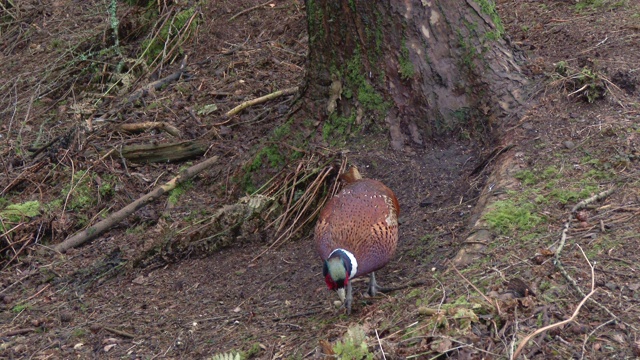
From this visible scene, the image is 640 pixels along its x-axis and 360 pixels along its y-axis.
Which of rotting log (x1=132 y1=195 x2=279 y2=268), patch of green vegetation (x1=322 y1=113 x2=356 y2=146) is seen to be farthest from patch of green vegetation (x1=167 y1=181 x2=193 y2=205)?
patch of green vegetation (x1=322 y1=113 x2=356 y2=146)

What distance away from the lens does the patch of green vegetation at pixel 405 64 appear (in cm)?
584

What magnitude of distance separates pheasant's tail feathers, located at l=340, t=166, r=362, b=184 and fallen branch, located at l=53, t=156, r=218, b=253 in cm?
188

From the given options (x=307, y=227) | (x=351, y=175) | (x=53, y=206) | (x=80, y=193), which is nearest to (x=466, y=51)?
(x=351, y=175)

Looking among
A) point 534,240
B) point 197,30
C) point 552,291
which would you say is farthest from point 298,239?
point 197,30

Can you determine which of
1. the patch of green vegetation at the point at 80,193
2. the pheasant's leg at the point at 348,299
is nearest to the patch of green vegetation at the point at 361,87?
the pheasant's leg at the point at 348,299

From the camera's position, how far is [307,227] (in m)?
5.87

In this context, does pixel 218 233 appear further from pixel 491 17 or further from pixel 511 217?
pixel 491 17

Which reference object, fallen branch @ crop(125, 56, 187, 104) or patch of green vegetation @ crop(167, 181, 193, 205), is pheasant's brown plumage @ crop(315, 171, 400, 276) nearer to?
patch of green vegetation @ crop(167, 181, 193, 205)

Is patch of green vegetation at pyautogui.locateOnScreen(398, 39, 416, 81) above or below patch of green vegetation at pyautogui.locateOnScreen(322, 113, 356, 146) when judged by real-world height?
above

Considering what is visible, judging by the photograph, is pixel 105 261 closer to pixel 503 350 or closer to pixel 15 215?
pixel 15 215

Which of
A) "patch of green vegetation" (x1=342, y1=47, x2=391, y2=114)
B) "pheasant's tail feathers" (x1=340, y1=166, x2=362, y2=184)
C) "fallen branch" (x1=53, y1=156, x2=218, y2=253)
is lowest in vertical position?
"fallen branch" (x1=53, y1=156, x2=218, y2=253)

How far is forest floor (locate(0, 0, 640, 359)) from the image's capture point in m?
3.69

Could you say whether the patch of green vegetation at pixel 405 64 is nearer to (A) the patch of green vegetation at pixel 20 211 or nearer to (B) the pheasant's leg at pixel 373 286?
(B) the pheasant's leg at pixel 373 286

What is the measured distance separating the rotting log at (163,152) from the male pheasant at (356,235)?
8.96 feet
